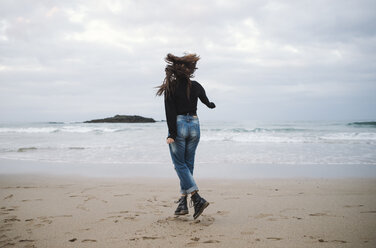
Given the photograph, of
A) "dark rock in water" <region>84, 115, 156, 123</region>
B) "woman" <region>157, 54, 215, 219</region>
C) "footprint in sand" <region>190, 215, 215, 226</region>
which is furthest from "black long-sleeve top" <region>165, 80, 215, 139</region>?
"dark rock in water" <region>84, 115, 156, 123</region>

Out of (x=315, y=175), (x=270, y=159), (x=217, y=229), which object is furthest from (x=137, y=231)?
(x=270, y=159)

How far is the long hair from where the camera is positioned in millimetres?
3331

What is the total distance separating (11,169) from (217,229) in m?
7.32

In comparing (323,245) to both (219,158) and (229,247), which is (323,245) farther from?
(219,158)

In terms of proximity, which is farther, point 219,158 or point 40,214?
point 219,158

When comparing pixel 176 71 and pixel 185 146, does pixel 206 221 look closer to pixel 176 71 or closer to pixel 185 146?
pixel 185 146

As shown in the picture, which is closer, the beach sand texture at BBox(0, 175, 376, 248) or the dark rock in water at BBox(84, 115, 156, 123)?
the beach sand texture at BBox(0, 175, 376, 248)

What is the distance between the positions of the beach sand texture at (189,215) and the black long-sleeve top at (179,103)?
1.22 metres

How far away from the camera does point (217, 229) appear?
10.2ft

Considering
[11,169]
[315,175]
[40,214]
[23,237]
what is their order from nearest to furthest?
[23,237] < [40,214] < [315,175] < [11,169]

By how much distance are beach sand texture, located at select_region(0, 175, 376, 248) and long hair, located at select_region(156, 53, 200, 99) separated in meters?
1.68

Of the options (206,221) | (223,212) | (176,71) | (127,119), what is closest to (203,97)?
(176,71)

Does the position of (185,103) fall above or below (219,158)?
above

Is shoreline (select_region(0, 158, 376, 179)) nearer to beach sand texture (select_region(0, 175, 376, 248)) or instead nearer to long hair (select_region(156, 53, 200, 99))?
beach sand texture (select_region(0, 175, 376, 248))
